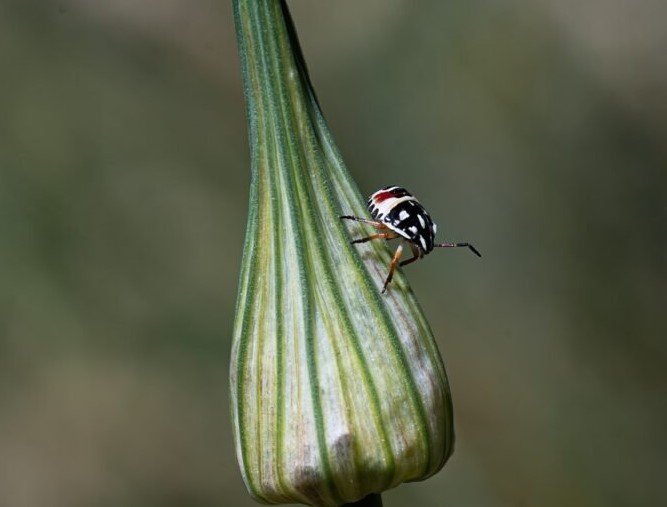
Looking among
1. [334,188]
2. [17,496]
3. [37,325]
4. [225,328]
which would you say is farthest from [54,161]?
[334,188]

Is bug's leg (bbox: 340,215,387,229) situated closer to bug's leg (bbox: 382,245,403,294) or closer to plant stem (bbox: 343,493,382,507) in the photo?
bug's leg (bbox: 382,245,403,294)

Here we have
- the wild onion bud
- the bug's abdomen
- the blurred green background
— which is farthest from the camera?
the blurred green background

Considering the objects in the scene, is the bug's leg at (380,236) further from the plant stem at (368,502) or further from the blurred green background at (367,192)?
the blurred green background at (367,192)

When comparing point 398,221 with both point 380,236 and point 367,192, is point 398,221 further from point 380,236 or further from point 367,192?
point 367,192

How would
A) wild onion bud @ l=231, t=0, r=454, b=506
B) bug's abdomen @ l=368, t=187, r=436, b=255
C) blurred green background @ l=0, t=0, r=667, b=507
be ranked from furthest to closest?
blurred green background @ l=0, t=0, r=667, b=507 < bug's abdomen @ l=368, t=187, r=436, b=255 < wild onion bud @ l=231, t=0, r=454, b=506

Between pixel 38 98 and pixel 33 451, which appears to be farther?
pixel 38 98

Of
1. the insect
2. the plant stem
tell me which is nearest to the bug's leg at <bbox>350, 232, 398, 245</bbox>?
the insect

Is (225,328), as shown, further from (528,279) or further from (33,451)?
(528,279)
